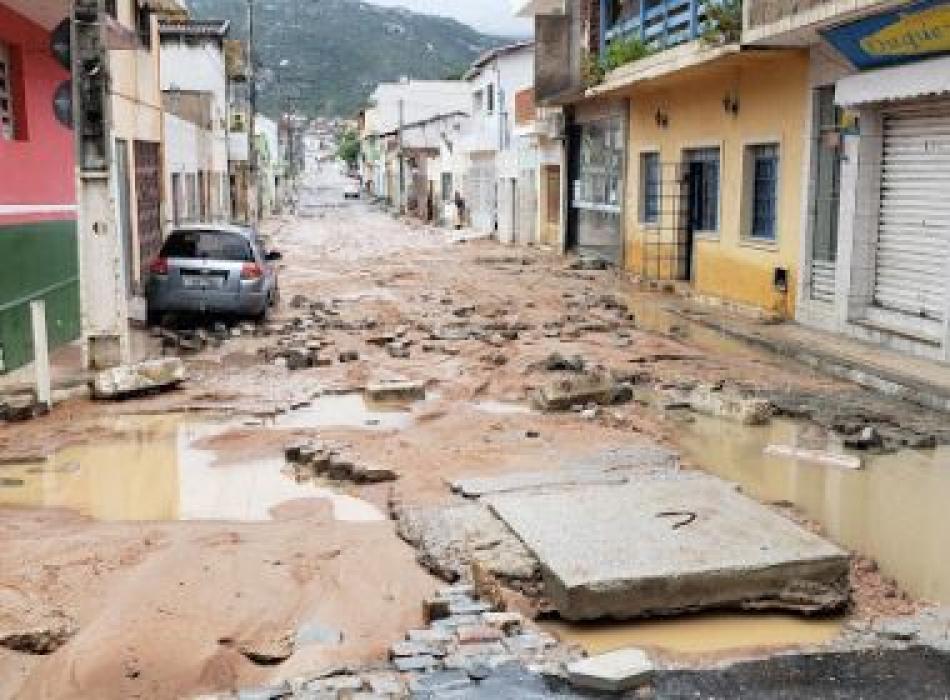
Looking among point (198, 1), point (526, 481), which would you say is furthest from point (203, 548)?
point (198, 1)

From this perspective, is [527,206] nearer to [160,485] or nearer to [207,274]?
[207,274]

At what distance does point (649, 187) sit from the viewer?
24.9 m

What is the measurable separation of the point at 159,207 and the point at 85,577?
18736 mm

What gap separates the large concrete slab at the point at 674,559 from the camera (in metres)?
5.62

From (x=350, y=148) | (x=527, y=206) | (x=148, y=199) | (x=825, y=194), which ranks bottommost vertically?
(x=527, y=206)

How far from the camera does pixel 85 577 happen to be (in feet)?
20.4

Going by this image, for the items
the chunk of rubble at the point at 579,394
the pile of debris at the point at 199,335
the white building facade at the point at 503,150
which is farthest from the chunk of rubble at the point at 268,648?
the white building facade at the point at 503,150

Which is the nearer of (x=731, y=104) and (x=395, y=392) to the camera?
(x=395, y=392)

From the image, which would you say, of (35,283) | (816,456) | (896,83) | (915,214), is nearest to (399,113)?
(35,283)

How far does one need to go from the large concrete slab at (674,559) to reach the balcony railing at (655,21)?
1262cm

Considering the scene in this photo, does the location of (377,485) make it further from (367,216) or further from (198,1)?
(198,1)

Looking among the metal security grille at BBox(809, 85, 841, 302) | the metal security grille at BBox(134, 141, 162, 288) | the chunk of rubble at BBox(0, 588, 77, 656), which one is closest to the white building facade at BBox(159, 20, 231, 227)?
the metal security grille at BBox(134, 141, 162, 288)

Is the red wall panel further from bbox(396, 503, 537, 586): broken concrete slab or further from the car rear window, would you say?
bbox(396, 503, 537, 586): broken concrete slab

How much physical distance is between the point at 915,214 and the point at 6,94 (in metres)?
11.3
